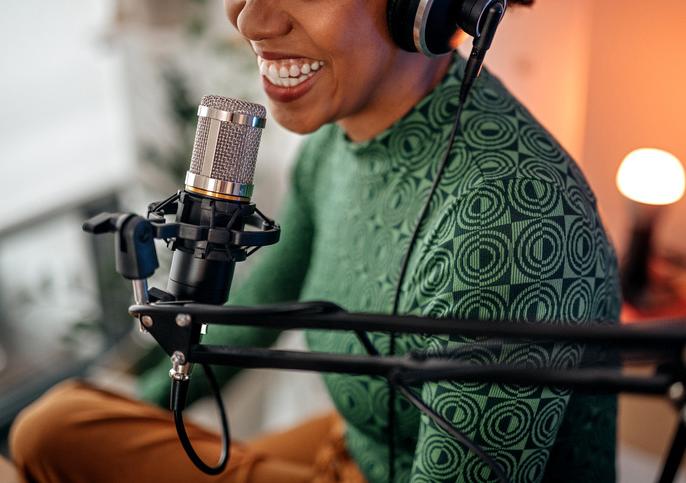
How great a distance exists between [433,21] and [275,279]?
559 millimetres

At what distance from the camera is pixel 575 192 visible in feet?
2.48

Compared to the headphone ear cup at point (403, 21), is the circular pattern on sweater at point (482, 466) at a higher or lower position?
lower

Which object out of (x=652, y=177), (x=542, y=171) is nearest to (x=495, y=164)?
(x=542, y=171)

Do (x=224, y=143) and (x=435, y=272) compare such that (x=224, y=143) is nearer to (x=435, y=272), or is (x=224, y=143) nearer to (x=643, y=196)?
(x=435, y=272)

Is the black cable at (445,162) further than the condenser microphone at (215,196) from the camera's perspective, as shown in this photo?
Yes

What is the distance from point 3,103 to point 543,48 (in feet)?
4.35

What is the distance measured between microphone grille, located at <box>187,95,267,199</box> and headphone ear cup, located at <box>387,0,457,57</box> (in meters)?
0.21

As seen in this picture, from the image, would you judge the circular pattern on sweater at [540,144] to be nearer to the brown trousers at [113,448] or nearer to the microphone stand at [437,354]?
the microphone stand at [437,354]

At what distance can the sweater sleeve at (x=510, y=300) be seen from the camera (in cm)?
71

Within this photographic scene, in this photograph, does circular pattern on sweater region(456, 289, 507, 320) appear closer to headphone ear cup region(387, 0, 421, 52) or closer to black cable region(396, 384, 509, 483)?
black cable region(396, 384, 509, 483)

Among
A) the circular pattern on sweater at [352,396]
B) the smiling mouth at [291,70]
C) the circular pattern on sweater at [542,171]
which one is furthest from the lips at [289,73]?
the circular pattern on sweater at [352,396]

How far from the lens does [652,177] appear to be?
153cm

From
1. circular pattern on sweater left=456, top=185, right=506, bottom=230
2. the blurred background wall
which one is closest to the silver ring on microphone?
circular pattern on sweater left=456, top=185, right=506, bottom=230

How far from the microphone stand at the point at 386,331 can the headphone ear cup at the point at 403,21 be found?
26 cm
